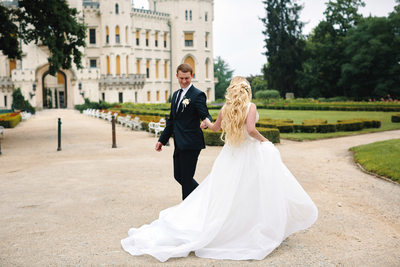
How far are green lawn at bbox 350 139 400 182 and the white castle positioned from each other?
3781 cm

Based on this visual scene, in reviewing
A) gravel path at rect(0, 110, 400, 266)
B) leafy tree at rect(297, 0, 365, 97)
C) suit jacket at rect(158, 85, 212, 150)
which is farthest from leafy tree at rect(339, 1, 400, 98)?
suit jacket at rect(158, 85, 212, 150)

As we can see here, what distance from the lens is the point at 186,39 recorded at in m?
55.6

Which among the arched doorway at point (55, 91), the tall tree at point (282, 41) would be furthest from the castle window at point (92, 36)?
the tall tree at point (282, 41)

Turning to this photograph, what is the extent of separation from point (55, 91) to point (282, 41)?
30206mm

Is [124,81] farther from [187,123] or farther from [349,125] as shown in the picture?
[187,123]

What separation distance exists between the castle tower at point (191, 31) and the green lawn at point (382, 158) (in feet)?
149

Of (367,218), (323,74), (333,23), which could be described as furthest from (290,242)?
(333,23)

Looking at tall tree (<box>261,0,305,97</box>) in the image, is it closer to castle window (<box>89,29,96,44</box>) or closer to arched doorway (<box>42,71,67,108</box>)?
castle window (<box>89,29,96,44</box>)

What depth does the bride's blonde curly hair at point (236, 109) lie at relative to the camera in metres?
3.92

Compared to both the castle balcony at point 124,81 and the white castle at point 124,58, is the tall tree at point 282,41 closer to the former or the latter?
the white castle at point 124,58

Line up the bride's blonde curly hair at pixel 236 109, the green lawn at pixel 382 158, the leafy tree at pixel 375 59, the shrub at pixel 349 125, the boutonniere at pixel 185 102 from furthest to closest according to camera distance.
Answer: the leafy tree at pixel 375 59 < the shrub at pixel 349 125 < the green lawn at pixel 382 158 < the boutonniere at pixel 185 102 < the bride's blonde curly hair at pixel 236 109

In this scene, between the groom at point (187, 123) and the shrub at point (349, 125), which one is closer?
the groom at point (187, 123)

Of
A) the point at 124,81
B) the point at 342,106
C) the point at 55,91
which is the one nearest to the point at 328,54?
the point at 342,106

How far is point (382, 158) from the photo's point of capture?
8844 millimetres
